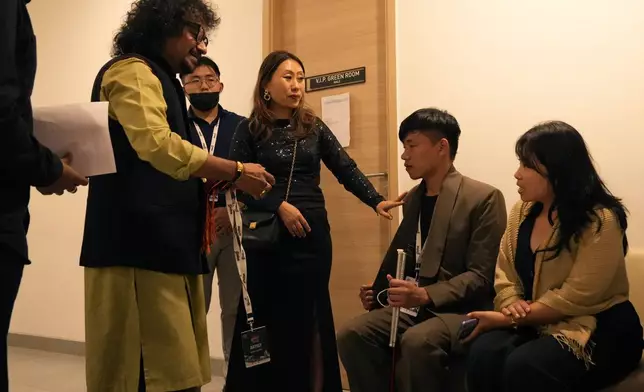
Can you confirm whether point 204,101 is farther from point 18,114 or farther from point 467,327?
point 18,114

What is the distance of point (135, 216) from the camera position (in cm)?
143

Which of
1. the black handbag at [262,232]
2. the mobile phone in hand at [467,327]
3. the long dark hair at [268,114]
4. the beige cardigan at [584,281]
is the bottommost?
the mobile phone in hand at [467,327]

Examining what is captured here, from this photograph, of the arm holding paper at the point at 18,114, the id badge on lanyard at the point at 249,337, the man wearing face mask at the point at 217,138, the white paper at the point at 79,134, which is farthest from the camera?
the man wearing face mask at the point at 217,138

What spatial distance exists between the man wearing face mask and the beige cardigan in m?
1.39

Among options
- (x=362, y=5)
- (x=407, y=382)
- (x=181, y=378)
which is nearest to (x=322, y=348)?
(x=407, y=382)

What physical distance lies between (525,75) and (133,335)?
1945 mm

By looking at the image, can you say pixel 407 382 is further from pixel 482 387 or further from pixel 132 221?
pixel 132 221

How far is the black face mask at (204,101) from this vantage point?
278 centimetres

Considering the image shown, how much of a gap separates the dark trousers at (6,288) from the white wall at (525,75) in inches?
80.1

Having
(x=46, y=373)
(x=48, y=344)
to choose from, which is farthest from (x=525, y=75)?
(x=48, y=344)

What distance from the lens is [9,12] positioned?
97 centimetres

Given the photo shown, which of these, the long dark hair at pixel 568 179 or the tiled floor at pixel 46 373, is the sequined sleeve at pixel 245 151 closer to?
the long dark hair at pixel 568 179

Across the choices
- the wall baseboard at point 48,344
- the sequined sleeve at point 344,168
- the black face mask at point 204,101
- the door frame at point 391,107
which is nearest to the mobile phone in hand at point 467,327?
the sequined sleeve at point 344,168

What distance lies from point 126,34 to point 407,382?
1372 millimetres
